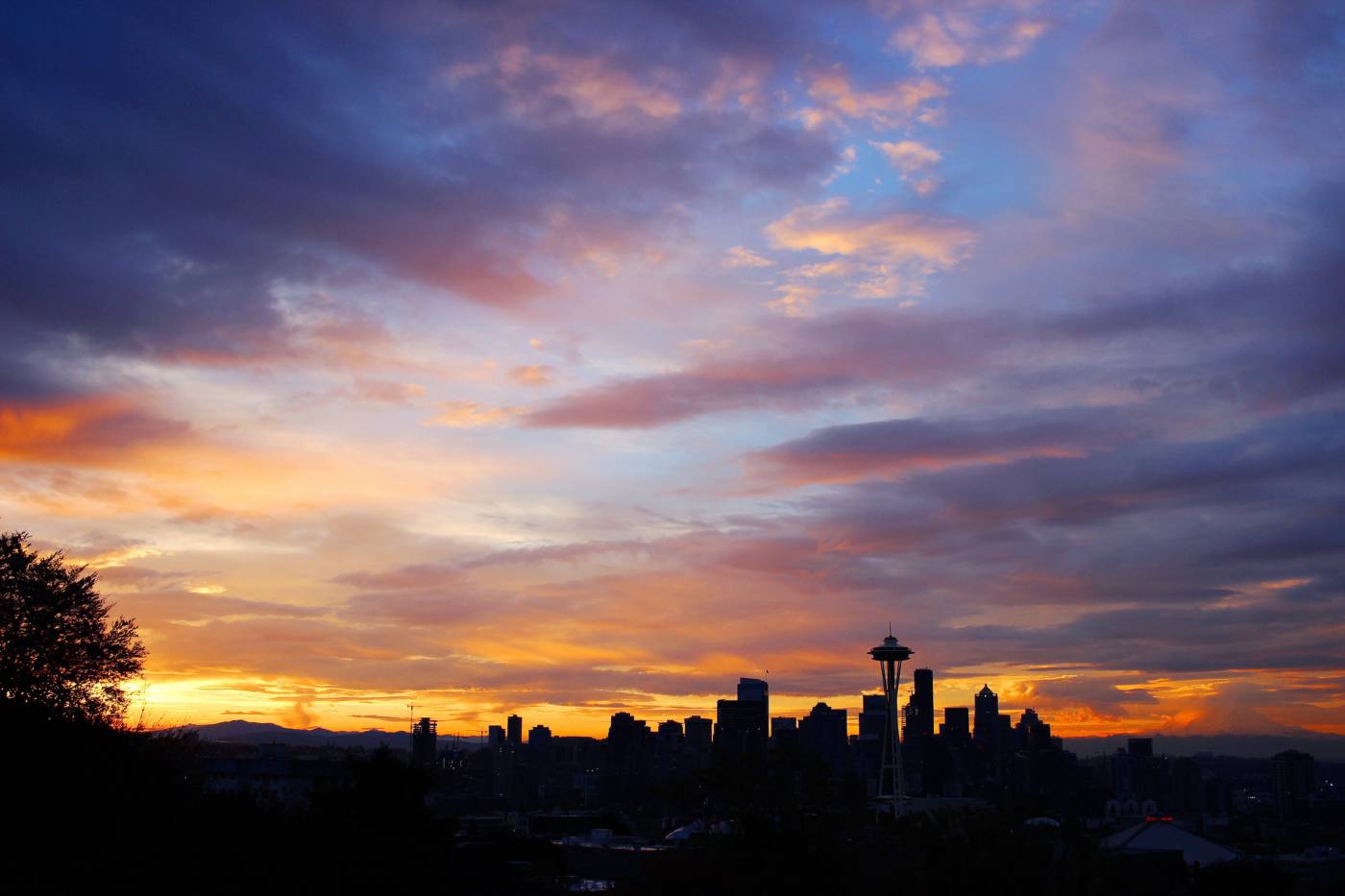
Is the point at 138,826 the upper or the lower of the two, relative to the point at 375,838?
upper

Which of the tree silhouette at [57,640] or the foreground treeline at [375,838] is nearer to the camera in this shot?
the foreground treeline at [375,838]

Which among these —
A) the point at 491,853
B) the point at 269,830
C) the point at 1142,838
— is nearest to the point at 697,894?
the point at 269,830

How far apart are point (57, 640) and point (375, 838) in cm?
2200

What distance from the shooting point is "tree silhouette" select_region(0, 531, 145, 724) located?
54.4 metres

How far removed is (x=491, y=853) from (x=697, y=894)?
132 feet

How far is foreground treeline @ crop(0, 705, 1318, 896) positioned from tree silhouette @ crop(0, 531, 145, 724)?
386cm

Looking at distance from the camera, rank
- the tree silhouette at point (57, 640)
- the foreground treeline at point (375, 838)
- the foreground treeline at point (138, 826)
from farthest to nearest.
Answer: the tree silhouette at point (57, 640) → the foreground treeline at point (375, 838) → the foreground treeline at point (138, 826)

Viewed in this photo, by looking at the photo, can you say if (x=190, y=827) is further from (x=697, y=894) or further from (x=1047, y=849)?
(x=1047, y=849)

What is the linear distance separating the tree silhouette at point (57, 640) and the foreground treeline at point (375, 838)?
386 centimetres

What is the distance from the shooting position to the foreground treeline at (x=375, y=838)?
105 ft

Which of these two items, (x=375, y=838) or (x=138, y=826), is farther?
(x=375, y=838)

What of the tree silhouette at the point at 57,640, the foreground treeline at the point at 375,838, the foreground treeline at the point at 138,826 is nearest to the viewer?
the foreground treeline at the point at 138,826

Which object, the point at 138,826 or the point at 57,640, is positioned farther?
the point at 57,640

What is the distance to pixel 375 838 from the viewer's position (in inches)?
1695
